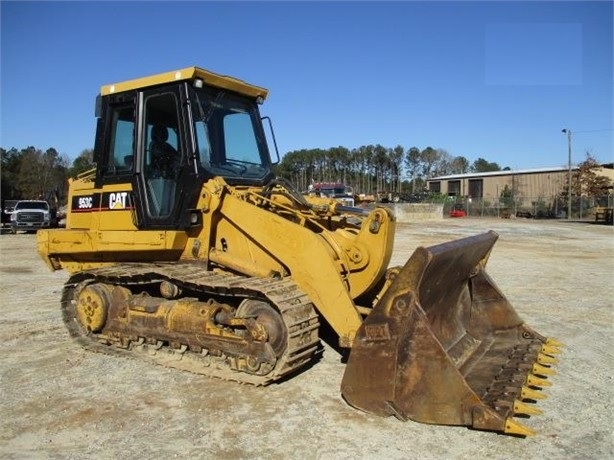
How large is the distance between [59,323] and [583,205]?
4766 centimetres

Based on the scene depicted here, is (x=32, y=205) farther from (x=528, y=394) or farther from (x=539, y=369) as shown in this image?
(x=528, y=394)

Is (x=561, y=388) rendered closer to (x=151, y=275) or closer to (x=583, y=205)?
(x=151, y=275)

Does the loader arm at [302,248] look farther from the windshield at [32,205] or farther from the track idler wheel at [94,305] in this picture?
the windshield at [32,205]

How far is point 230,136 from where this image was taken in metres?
6.60

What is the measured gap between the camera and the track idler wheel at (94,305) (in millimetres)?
6352

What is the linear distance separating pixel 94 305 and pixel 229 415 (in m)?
2.61

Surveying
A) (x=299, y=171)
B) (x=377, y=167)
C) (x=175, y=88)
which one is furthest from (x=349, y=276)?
(x=377, y=167)

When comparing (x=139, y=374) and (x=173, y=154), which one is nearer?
(x=139, y=374)

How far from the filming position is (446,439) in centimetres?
407

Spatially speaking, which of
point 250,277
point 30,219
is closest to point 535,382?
point 250,277

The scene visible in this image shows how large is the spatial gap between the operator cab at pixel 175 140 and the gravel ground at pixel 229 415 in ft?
5.74

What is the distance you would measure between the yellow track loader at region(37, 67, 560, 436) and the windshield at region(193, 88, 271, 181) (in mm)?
19

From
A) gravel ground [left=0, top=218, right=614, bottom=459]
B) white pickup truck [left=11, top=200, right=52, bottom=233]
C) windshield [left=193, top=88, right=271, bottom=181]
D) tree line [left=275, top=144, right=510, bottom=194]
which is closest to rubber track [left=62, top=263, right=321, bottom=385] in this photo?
gravel ground [left=0, top=218, right=614, bottom=459]

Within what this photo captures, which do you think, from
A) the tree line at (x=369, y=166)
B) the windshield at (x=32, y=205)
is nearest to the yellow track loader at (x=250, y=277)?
the windshield at (x=32, y=205)
